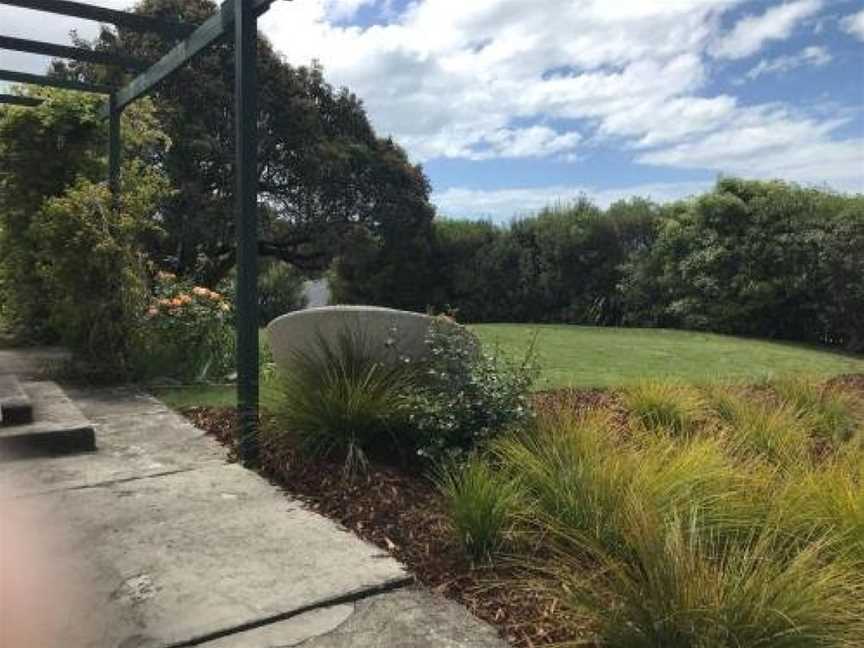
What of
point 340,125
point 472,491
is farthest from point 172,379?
point 340,125

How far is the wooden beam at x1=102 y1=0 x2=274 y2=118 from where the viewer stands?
5.64 meters

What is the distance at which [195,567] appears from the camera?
377cm

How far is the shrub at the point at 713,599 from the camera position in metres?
2.75

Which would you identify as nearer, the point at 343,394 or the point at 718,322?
the point at 343,394

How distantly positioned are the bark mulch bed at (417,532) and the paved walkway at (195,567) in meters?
0.10

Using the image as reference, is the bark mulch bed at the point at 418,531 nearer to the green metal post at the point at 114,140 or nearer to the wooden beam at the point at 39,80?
the green metal post at the point at 114,140

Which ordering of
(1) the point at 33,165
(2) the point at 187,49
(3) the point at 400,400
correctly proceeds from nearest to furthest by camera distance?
1. (3) the point at 400,400
2. (2) the point at 187,49
3. (1) the point at 33,165

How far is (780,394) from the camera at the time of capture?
7426mm

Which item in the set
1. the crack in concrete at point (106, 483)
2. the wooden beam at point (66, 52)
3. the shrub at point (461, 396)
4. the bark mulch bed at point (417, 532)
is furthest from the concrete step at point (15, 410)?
the wooden beam at point (66, 52)

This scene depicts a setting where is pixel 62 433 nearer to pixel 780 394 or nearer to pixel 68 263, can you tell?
pixel 68 263

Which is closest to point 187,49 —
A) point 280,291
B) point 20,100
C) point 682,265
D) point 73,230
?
point 73,230

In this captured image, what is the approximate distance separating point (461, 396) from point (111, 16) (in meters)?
4.39

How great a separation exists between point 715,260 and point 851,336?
3.19m

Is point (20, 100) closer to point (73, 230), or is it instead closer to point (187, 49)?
point (73, 230)
